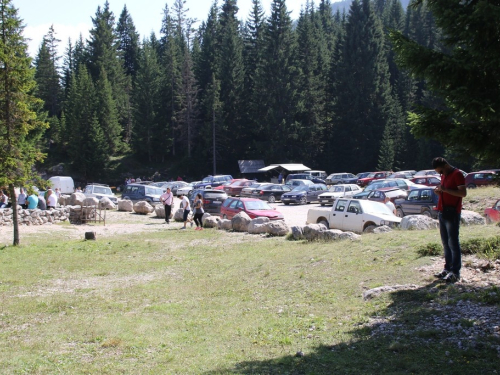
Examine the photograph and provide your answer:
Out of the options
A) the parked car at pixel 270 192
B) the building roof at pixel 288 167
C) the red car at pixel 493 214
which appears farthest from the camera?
the building roof at pixel 288 167

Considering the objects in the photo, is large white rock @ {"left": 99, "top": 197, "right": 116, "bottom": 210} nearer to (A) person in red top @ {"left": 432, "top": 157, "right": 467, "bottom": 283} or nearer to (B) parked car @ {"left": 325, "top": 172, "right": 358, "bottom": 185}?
(B) parked car @ {"left": 325, "top": 172, "right": 358, "bottom": 185}

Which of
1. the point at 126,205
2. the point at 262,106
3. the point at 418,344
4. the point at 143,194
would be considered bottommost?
the point at 418,344

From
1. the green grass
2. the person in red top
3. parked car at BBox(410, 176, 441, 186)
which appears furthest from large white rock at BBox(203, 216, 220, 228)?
parked car at BBox(410, 176, 441, 186)

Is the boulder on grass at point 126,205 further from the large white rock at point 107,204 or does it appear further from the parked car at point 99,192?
the parked car at point 99,192

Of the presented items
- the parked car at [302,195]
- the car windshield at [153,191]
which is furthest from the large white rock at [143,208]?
the parked car at [302,195]

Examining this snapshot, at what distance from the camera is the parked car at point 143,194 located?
124 feet

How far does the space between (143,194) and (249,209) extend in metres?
16.1

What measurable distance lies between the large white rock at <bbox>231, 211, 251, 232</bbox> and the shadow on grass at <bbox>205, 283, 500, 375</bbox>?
14638 mm

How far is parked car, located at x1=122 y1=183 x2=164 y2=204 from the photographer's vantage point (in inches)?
1483

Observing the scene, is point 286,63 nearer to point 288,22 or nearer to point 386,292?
point 288,22

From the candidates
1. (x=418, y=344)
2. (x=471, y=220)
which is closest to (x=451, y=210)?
(x=418, y=344)

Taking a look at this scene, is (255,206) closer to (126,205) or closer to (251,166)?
(126,205)

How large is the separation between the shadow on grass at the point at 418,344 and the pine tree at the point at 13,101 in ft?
47.9

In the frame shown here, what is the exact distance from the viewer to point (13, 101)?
1772 centimetres
